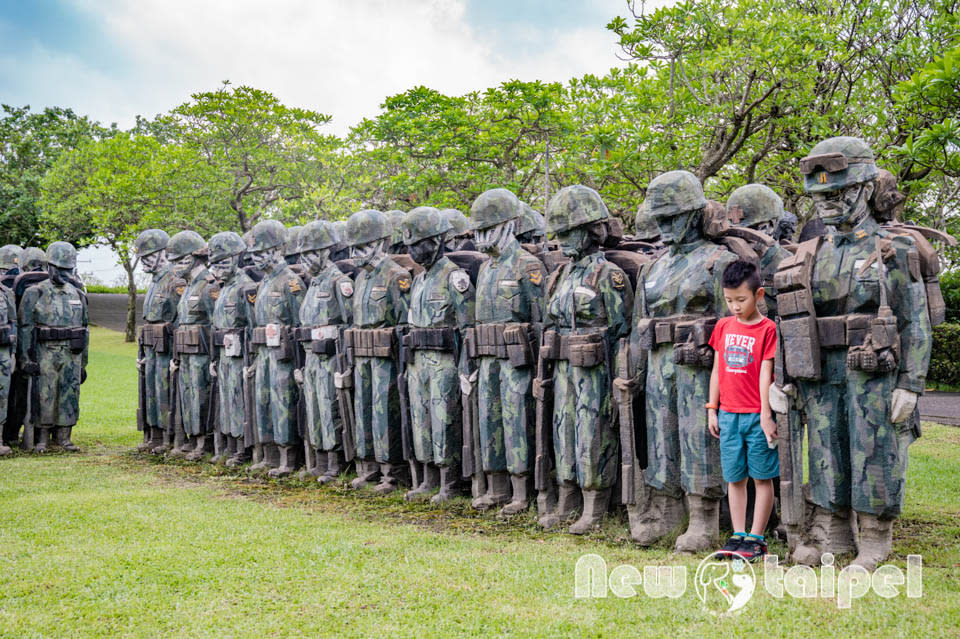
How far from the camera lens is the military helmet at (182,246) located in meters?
12.4

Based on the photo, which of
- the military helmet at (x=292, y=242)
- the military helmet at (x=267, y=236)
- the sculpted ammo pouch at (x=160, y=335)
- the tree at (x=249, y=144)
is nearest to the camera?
the military helmet at (x=292, y=242)

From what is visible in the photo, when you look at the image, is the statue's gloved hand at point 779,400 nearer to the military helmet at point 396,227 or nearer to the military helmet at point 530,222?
the military helmet at point 530,222

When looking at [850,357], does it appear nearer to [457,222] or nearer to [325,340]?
[457,222]

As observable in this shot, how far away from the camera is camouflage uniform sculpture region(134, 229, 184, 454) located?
40.5ft

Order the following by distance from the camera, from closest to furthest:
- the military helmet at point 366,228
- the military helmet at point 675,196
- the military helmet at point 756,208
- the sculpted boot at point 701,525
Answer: the sculpted boot at point 701,525, the military helmet at point 675,196, the military helmet at point 756,208, the military helmet at point 366,228

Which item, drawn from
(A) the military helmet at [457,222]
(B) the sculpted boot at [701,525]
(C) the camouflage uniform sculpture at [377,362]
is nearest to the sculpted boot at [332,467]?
(C) the camouflage uniform sculpture at [377,362]

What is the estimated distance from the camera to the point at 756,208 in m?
7.88

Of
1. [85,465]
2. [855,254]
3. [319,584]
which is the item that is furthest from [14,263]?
[855,254]

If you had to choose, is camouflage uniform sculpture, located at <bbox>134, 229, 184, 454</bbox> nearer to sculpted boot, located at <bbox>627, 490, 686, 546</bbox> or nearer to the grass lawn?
the grass lawn

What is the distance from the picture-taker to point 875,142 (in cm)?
1431

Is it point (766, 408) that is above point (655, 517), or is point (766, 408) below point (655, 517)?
above

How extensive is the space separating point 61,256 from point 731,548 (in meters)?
10.8

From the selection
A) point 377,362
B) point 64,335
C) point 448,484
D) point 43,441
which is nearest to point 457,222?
point 377,362

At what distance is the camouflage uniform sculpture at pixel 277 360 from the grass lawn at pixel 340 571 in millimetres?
953
